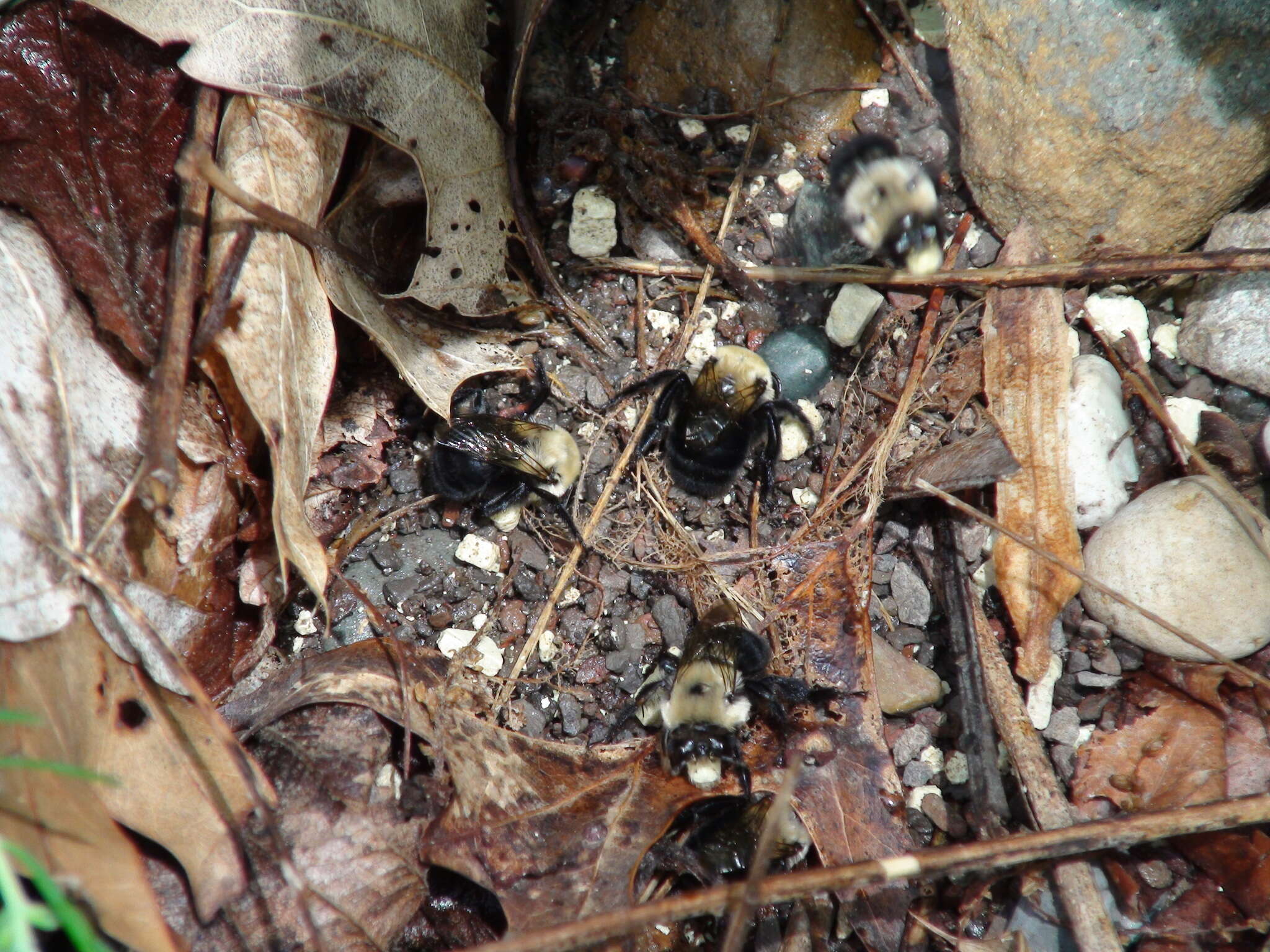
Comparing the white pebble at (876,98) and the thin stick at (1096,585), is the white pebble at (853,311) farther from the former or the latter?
the white pebble at (876,98)

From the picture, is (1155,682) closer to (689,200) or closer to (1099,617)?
(1099,617)

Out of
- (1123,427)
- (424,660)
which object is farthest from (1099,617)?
(424,660)

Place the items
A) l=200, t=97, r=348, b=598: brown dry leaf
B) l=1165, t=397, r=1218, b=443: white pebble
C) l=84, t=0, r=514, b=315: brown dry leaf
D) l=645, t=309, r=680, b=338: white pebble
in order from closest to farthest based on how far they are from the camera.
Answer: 1. l=84, t=0, r=514, b=315: brown dry leaf
2. l=200, t=97, r=348, b=598: brown dry leaf
3. l=1165, t=397, r=1218, b=443: white pebble
4. l=645, t=309, r=680, b=338: white pebble

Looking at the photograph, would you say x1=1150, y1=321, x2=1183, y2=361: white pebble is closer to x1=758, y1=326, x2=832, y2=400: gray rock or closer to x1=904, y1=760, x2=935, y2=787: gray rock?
x1=758, y1=326, x2=832, y2=400: gray rock

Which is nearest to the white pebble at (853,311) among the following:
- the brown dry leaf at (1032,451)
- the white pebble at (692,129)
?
the brown dry leaf at (1032,451)

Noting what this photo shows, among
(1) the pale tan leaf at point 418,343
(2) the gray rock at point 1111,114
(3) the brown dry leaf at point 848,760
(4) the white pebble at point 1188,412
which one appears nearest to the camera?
(3) the brown dry leaf at point 848,760

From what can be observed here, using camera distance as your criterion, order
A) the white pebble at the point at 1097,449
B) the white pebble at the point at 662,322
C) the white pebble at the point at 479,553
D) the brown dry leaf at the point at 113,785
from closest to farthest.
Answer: the brown dry leaf at the point at 113,785
the white pebble at the point at 1097,449
the white pebble at the point at 479,553
the white pebble at the point at 662,322

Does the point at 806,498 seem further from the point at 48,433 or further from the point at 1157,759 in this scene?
the point at 48,433

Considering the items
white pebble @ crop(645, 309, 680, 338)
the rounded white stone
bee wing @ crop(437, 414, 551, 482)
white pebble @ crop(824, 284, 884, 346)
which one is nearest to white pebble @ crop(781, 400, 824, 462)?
white pebble @ crop(824, 284, 884, 346)
